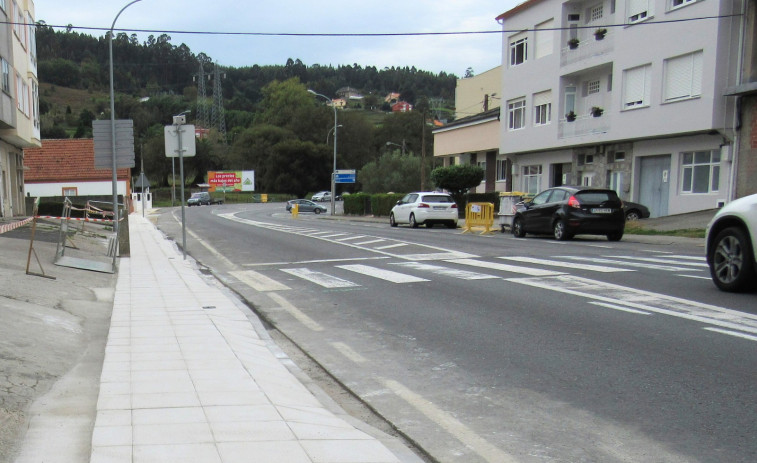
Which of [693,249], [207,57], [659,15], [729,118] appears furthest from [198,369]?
[207,57]

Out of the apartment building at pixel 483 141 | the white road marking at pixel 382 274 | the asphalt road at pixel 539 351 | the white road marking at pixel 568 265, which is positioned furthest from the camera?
the apartment building at pixel 483 141

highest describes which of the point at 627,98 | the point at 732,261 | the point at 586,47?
the point at 586,47

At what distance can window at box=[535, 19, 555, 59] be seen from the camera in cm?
3428

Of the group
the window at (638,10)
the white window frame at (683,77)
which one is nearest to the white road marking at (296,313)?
the white window frame at (683,77)

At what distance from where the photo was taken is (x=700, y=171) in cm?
2534

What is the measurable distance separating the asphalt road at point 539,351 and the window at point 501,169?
30517mm

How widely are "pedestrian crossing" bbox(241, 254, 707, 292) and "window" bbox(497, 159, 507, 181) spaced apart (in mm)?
29784

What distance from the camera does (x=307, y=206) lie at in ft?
206

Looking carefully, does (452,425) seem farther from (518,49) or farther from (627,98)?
(518,49)

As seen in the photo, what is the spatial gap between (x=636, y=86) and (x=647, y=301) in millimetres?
21970

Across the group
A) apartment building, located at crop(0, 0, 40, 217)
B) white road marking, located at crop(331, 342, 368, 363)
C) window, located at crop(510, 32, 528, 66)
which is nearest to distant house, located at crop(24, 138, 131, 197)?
apartment building, located at crop(0, 0, 40, 217)

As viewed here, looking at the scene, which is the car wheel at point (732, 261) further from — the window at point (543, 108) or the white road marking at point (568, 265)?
the window at point (543, 108)

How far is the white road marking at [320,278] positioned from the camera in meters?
10.9

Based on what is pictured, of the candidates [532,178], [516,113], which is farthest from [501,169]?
[516,113]
